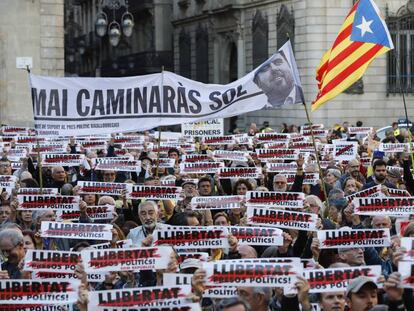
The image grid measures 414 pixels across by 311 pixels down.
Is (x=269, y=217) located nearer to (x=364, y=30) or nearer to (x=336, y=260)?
(x=336, y=260)

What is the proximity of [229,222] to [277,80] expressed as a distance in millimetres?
3576

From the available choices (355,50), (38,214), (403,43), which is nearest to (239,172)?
(355,50)

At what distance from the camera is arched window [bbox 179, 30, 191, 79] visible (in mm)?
55719

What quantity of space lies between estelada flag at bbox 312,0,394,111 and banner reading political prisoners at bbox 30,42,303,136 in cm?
44

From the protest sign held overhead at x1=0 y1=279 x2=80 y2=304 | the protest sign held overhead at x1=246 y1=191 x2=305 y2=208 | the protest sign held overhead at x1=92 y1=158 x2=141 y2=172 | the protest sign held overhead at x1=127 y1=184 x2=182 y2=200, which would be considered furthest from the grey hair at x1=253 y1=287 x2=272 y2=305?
the protest sign held overhead at x1=92 y1=158 x2=141 y2=172

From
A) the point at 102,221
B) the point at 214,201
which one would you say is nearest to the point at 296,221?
the point at 214,201

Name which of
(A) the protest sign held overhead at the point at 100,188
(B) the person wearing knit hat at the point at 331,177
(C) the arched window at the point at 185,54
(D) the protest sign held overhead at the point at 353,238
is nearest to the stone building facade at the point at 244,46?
(C) the arched window at the point at 185,54

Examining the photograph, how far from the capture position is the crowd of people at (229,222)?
28.8 ft

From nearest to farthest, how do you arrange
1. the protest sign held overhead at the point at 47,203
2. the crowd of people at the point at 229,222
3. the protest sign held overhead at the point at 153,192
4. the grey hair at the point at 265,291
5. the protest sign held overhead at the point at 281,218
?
the crowd of people at the point at 229,222
the grey hair at the point at 265,291
the protest sign held overhead at the point at 281,218
the protest sign held overhead at the point at 47,203
the protest sign held overhead at the point at 153,192

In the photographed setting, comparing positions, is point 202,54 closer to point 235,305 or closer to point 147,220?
point 147,220

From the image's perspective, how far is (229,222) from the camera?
13.3 m

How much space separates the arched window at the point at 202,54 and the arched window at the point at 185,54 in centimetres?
152

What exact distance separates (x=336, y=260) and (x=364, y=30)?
5.97 meters

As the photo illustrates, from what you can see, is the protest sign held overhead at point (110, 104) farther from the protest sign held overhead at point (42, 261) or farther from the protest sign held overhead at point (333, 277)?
the protest sign held overhead at point (333, 277)
